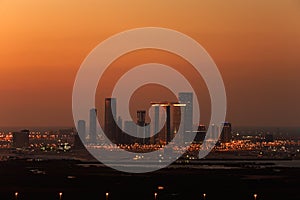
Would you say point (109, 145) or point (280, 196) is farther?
point (109, 145)

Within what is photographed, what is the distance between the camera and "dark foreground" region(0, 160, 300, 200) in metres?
53.0

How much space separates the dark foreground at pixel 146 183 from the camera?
174 ft

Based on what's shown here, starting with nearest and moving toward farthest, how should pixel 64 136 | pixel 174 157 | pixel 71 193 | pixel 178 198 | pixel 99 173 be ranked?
1. pixel 178 198
2. pixel 71 193
3. pixel 99 173
4. pixel 174 157
5. pixel 64 136

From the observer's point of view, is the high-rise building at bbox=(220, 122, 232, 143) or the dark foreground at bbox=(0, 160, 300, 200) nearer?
the dark foreground at bbox=(0, 160, 300, 200)

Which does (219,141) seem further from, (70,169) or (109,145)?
(70,169)

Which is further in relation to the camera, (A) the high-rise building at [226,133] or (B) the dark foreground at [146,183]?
(A) the high-rise building at [226,133]

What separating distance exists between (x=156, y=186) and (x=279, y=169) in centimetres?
2367

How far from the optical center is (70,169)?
271ft

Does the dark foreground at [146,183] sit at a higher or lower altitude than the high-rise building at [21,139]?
lower

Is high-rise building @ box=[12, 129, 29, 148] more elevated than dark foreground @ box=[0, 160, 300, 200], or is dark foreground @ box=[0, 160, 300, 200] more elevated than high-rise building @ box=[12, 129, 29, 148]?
high-rise building @ box=[12, 129, 29, 148]

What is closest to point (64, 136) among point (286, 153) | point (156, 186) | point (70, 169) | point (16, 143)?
point (16, 143)

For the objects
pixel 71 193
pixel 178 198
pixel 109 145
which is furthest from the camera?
pixel 109 145

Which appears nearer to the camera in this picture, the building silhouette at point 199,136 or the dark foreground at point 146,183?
the dark foreground at point 146,183

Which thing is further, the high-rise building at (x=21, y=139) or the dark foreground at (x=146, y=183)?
the high-rise building at (x=21, y=139)
